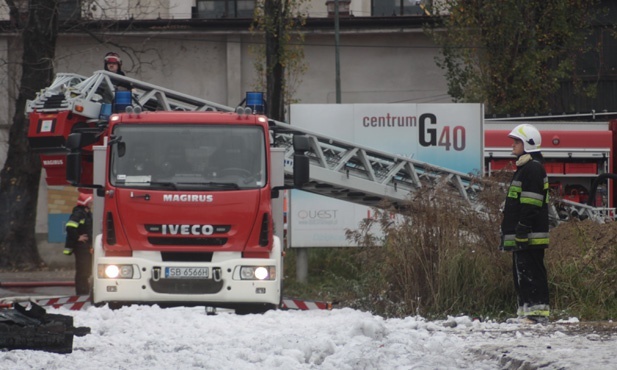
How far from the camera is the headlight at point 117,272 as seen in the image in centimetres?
1354

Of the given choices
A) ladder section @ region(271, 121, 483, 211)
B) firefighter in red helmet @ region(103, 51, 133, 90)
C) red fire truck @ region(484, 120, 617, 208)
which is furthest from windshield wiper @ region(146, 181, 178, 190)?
red fire truck @ region(484, 120, 617, 208)

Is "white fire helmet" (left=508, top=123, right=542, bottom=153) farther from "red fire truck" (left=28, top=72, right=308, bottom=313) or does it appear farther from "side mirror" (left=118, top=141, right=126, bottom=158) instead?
"side mirror" (left=118, top=141, right=126, bottom=158)

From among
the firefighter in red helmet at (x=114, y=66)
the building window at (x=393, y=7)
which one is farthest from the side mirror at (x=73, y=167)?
the building window at (x=393, y=7)

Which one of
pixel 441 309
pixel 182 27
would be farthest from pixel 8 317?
pixel 182 27

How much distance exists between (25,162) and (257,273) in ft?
49.1

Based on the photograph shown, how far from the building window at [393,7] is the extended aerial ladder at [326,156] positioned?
19443 mm

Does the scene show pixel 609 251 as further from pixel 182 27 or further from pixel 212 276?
pixel 182 27

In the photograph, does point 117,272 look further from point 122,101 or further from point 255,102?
point 255,102

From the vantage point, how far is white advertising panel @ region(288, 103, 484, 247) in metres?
22.0

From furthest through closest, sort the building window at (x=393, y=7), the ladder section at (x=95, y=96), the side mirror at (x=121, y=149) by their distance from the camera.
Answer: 1. the building window at (x=393, y=7)
2. the ladder section at (x=95, y=96)
3. the side mirror at (x=121, y=149)

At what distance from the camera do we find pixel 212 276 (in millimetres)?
13609

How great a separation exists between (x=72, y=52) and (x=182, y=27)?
3.51 m

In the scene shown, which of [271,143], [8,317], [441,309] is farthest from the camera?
[271,143]

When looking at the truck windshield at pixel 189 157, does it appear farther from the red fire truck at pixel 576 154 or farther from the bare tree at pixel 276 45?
the bare tree at pixel 276 45
